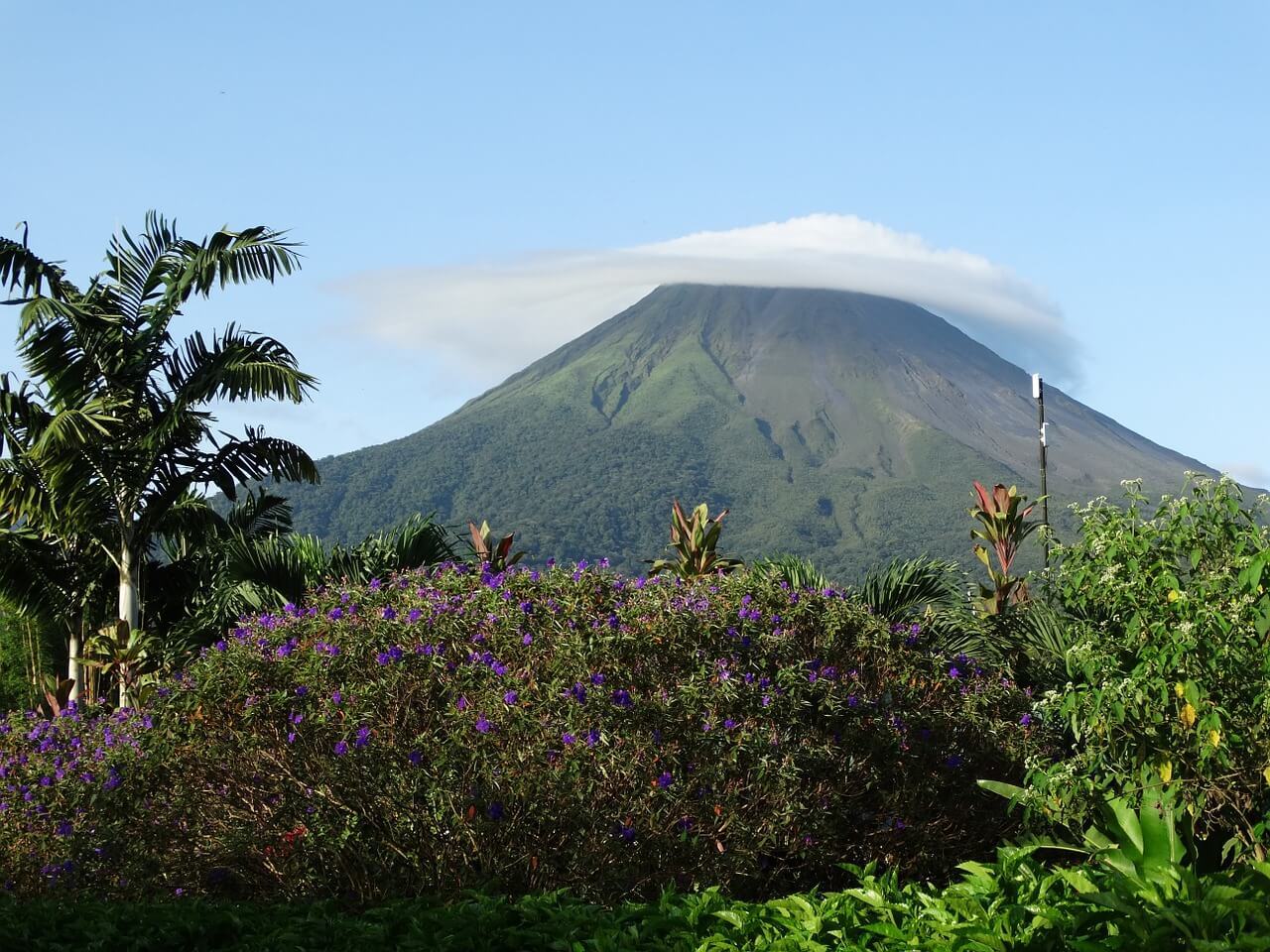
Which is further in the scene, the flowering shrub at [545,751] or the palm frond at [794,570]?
the palm frond at [794,570]

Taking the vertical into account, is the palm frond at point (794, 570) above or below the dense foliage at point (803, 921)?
above

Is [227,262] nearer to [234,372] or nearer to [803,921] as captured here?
[234,372]

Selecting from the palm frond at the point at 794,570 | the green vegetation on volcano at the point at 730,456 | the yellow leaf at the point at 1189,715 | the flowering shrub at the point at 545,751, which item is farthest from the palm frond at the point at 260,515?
the green vegetation on volcano at the point at 730,456

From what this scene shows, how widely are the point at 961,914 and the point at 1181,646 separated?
9.54ft

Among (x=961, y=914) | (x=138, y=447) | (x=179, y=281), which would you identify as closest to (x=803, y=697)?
(x=961, y=914)

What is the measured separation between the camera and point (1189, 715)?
5.94 m

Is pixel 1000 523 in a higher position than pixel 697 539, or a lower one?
higher

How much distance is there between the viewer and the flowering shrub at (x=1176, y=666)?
19.5 feet

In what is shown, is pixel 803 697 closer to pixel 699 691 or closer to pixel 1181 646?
pixel 699 691

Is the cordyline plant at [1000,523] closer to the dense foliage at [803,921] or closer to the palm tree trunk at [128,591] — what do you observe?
the palm tree trunk at [128,591]

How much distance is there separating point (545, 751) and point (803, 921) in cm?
270

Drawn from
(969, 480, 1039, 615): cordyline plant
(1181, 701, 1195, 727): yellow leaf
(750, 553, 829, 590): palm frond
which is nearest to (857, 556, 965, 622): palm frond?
(750, 553, 829, 590): palm frond

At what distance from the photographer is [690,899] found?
13.3 feet

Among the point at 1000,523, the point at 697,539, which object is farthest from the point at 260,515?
the point at 1000,523
